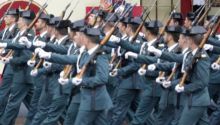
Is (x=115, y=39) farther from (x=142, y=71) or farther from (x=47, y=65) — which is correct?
(x=47, y=65)

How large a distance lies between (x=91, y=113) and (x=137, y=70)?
7.21 ft

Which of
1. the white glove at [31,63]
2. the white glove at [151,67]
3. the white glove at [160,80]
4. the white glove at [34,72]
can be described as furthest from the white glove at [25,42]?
the white glove at [160,80]

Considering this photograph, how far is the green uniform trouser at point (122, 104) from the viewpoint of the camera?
38.8 ft

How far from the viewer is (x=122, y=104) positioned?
11.8m

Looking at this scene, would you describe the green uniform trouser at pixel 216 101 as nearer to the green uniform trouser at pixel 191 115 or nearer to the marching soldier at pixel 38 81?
the green uniform trouser at pixel 191 115

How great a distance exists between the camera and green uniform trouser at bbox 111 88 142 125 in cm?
1181

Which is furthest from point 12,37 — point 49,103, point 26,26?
point 49,103

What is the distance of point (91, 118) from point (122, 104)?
2.09 meters

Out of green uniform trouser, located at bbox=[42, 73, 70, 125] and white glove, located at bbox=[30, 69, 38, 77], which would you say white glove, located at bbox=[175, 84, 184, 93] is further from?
white glove, located at bbox=[30, 69, 38, 77]

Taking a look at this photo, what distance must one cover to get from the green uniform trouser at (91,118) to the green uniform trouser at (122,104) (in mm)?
1915

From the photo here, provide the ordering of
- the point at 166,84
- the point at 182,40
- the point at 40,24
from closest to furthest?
the point at 182,40
the point at 166,84
the point at 40,24

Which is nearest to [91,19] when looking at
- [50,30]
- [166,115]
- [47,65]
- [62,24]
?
[50,30]

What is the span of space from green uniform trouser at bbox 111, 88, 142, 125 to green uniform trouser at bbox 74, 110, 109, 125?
191cm

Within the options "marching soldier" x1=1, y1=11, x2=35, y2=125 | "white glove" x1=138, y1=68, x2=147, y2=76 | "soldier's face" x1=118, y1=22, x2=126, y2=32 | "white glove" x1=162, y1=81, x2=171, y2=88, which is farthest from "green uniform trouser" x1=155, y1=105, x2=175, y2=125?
"marching soldier" x1=1, y1=11, x2=35, y2=125
